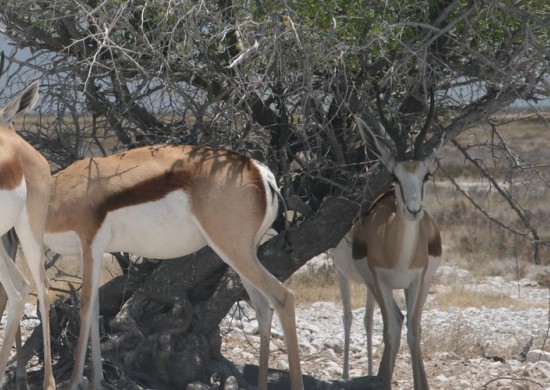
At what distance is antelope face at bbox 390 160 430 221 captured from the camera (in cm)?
734

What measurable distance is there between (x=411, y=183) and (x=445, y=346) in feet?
8.90

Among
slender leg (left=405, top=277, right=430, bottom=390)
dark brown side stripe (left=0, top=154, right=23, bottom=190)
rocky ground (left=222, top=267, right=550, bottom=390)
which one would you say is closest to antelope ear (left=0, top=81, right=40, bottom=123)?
dark brown side stripe (left=0, top=154, right=23, bottom=190)

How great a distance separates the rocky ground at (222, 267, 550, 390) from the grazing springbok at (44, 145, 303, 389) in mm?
1779

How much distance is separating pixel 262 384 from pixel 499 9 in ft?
9.57

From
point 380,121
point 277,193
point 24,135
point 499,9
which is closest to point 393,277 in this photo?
point 380,121

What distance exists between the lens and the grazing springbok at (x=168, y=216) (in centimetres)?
668

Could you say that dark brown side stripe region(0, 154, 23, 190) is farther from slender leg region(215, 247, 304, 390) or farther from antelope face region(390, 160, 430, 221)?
antelope face region(390, 160, 430, 221)

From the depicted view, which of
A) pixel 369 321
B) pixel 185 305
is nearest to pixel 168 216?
pixel 185 305

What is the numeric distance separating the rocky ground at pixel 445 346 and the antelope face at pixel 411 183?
1.61m

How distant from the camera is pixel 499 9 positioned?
702 centimetres

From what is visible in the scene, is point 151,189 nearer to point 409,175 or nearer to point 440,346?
point 409,175

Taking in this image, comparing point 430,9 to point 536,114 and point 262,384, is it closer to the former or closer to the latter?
point 536,114

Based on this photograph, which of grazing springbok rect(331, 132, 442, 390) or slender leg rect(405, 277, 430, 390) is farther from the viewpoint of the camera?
slender leg rect(405, 277, 430, 390)

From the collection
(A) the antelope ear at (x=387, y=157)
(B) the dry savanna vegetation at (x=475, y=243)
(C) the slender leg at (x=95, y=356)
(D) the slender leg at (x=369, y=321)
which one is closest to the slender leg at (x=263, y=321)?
(C) the slender leg at (x=95, y=356)
